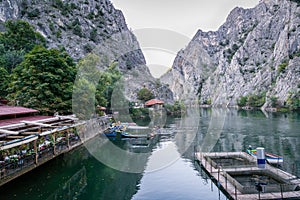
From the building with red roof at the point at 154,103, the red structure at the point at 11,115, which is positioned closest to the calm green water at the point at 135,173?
the red structure at the point at 11,115

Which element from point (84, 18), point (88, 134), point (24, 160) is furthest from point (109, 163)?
point (84, 18)

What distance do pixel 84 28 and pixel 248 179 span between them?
291ft

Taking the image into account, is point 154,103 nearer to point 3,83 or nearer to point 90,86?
point 90,86

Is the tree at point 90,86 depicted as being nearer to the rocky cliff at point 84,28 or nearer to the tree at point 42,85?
the tree at point 42,85

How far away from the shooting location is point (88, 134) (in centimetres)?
3384

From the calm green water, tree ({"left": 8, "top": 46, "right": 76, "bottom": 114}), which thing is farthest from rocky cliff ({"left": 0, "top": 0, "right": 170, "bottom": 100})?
the calm green water

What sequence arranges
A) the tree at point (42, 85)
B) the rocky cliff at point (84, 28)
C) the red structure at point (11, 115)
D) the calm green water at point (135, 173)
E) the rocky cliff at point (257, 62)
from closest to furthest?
the calm green water at point (135, 173) → the red structure at point (11, 115) → the tree at point (42, 85) → the rocky cliff at point (84, 28) → the rocky cliff at point (257, 62)

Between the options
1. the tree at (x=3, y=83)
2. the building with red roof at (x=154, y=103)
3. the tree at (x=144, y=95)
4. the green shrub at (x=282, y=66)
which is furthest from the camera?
the green shrub at (x=282, y=66)

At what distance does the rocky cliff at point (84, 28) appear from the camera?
7531 cm

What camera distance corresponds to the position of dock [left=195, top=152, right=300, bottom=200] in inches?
543

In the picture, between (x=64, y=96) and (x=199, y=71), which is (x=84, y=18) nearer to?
(x=64, y=96)

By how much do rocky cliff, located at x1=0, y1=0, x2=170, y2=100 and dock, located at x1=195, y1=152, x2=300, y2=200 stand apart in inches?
2149

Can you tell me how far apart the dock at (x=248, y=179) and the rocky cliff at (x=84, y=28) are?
179 feet

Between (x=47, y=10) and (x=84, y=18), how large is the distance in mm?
17016
